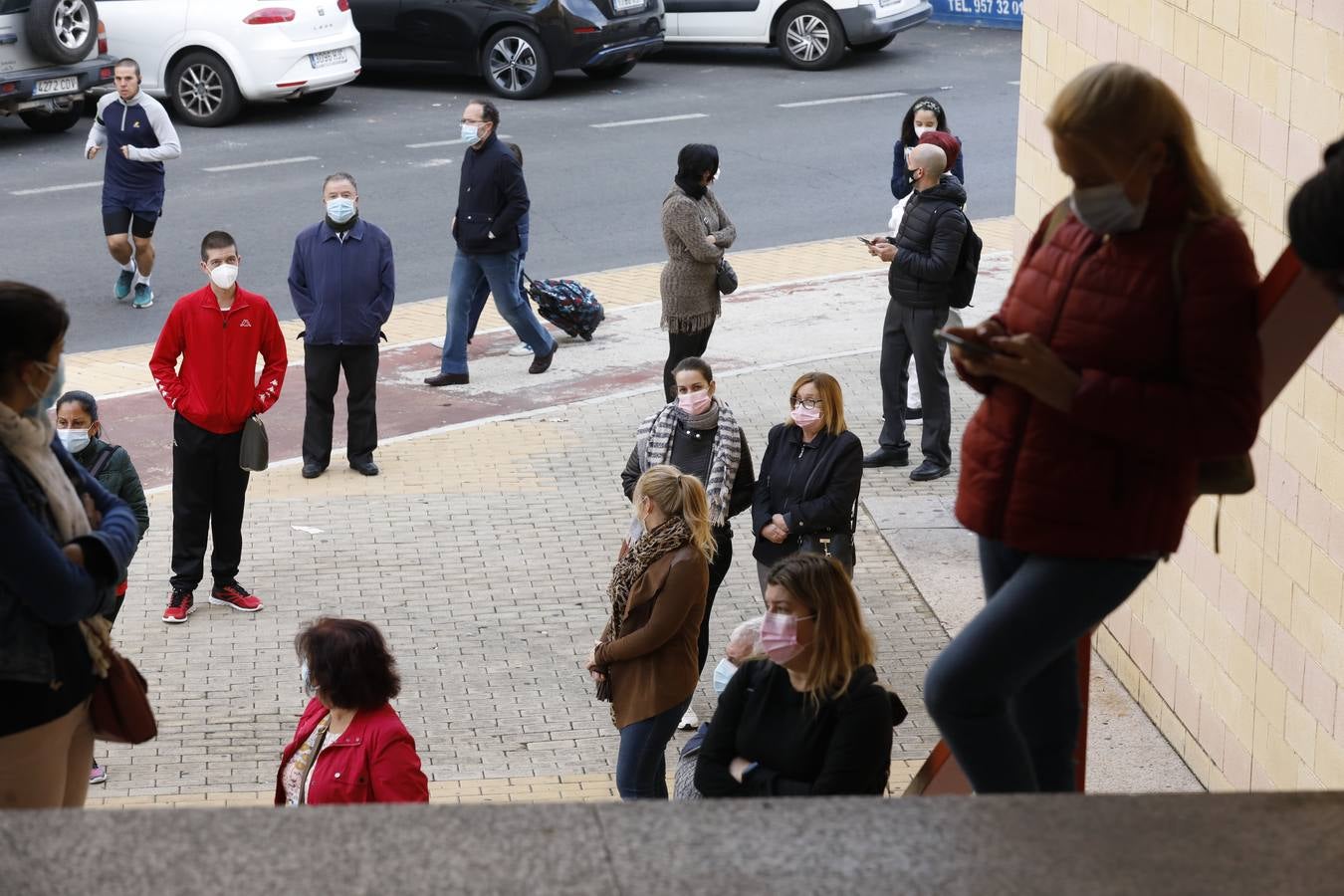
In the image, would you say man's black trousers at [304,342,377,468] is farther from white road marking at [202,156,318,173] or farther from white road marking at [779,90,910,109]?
white road marking at [779,90,910,109]

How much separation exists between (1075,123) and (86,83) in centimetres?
1861

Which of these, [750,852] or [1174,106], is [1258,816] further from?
[1174,106]

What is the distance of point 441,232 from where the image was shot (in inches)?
694

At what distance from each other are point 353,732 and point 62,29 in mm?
15890

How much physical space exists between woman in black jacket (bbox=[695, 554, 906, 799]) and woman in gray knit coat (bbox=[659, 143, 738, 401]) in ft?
21.4

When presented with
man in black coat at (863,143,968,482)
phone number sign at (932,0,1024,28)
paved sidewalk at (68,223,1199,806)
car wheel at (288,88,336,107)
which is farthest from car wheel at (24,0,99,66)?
phone number sign at (932,0,1024,28)

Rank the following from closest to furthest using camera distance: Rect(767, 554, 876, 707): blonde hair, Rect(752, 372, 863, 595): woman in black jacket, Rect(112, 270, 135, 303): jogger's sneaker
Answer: Rect(767, 554, 876, 707): blonde hair → Rect(752, 372, 863, 595): woman in black jacket → Rect(112, 270, 135, 303): jogger's sneaker

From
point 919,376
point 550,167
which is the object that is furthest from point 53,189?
point 919,376

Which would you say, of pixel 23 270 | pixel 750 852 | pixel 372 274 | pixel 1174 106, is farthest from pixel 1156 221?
pixel 23 270

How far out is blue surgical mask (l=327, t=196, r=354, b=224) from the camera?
11.7 meters

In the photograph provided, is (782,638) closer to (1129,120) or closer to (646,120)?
(1129,120)

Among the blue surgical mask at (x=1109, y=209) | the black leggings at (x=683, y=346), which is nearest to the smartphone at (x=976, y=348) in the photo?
the blue surgical mask at (x=1109, y=209)

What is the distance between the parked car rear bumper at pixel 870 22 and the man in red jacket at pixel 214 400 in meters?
16.2

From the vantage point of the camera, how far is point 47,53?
64.8 ft
